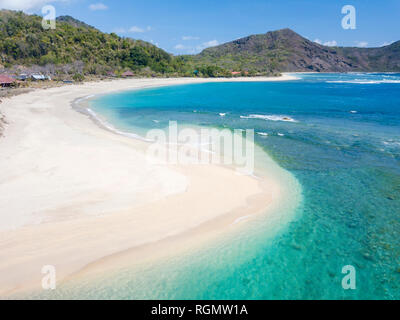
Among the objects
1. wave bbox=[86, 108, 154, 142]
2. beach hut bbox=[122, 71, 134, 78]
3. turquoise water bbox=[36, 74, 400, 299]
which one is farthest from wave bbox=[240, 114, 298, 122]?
beach hut bbox=[122, 71, 134, 78]

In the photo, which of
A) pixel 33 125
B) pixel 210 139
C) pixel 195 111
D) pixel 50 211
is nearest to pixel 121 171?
pixel 50 211

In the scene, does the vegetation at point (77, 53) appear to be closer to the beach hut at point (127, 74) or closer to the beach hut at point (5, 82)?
the beach hut at point (127, 74)

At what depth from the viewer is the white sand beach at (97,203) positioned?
372 inches

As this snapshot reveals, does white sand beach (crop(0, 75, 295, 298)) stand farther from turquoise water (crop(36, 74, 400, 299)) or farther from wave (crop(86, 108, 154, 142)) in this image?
wave (crop(86, 108, 154, 142))

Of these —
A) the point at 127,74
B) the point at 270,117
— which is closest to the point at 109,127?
the point at 270,117

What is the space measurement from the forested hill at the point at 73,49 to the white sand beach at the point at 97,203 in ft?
288

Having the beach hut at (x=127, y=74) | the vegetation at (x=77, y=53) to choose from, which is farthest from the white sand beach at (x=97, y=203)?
the beach hut at (x=127, y=74)

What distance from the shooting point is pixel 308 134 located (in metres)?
27.8

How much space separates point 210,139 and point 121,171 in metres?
11.8

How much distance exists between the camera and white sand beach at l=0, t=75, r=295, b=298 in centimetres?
946

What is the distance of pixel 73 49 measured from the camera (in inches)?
4072

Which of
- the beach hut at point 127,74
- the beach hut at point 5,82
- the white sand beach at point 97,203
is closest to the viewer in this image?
the white sand beach at point 97,203

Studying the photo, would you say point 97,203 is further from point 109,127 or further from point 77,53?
point 77,53
